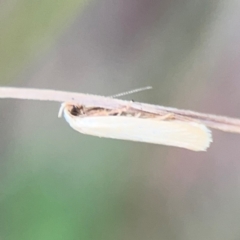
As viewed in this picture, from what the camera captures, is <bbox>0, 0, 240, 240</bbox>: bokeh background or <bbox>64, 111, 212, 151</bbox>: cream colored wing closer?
<bbox>64, 111, 212, 151</bbox>: cream colored wing

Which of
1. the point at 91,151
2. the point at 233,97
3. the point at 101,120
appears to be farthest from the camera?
the point at 91,151

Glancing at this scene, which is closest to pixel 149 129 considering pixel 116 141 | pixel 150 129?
pixel 150 129

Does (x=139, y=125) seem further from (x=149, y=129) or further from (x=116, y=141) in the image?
(x=116, y=141)

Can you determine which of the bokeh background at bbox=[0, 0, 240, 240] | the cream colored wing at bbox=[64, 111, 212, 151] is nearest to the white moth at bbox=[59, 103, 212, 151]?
the cream colored wing at bbox=[64, 111, 212, 151]

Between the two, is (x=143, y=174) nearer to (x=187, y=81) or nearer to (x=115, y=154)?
(x=115, y=154)

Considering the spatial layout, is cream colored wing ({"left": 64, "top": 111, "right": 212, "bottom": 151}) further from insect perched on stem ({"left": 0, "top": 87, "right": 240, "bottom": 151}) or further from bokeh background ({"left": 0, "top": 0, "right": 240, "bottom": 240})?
bokeh background ({"left": 0, "top": 0, "right": 240, "bottom": 240})

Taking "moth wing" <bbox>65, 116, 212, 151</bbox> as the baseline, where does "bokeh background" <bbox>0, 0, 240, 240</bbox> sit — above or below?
above

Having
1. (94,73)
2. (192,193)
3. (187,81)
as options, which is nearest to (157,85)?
(187,81)

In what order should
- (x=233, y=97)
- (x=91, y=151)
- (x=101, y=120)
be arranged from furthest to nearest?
1. (x=91, y=151)
2. (x=233, y=97)
3. (x=101, y=120)
